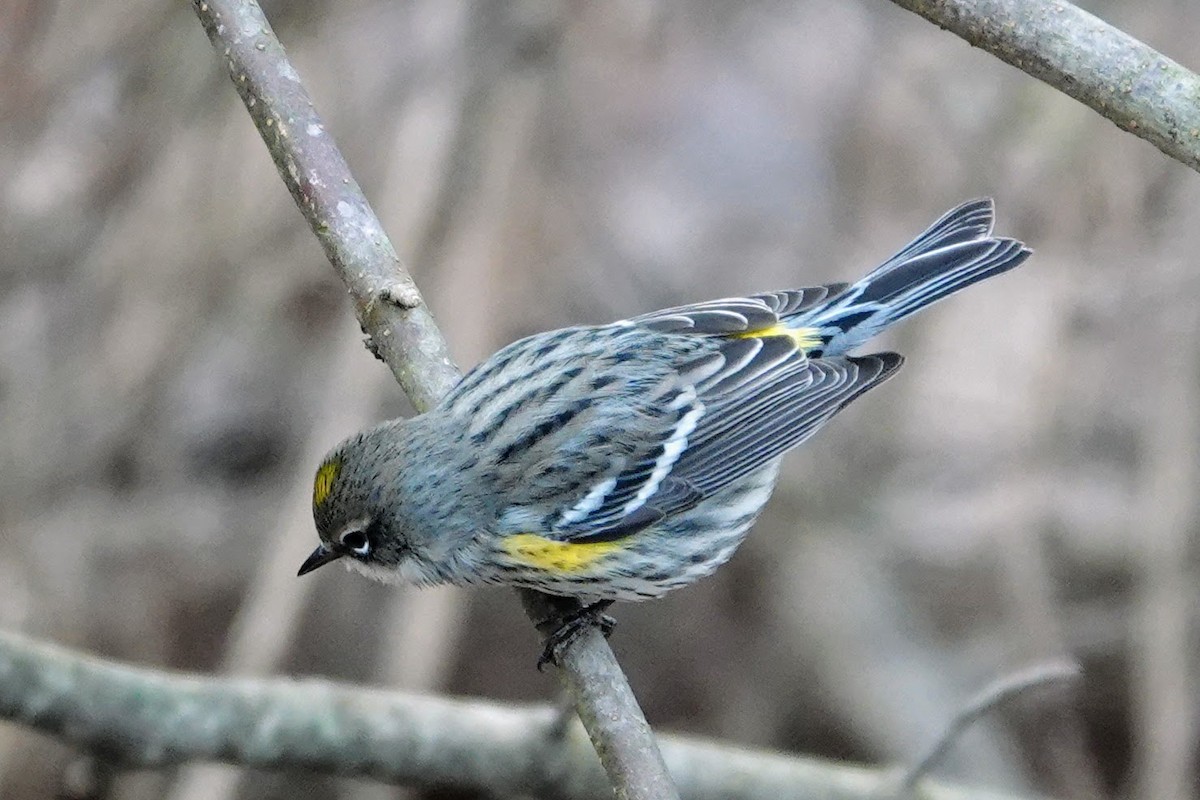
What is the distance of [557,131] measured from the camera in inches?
243

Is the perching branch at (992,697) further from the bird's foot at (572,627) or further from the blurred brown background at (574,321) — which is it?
the blurred brown background at (574,321)

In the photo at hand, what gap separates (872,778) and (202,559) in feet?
10.2

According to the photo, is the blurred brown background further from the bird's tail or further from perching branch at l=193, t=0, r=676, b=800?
perching branch at l=193, t=0, r=676, b=800

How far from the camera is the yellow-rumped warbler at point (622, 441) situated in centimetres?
313

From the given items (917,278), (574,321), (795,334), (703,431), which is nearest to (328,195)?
(703,431)

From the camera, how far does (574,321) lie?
6.15m

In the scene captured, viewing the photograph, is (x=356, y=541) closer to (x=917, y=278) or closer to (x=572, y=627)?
(x=572, y=627)

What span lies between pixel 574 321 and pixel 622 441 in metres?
2.80

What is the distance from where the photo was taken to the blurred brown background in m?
4.84

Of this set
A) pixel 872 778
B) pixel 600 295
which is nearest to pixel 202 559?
pixel 600 295

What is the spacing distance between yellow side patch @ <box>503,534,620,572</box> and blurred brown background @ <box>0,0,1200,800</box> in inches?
58.4

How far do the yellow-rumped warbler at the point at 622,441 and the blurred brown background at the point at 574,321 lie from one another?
134 centimetres

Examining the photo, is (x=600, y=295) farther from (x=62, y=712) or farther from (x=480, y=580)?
(x=62, y=712)

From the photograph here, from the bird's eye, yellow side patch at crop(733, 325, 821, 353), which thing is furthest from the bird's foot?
yellow side patch at crop(733, 325, 821, 353)
